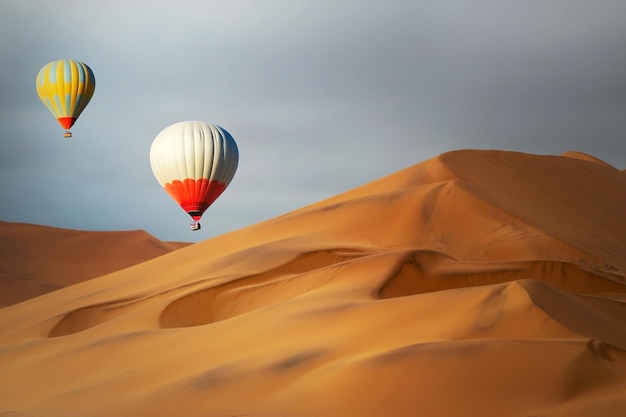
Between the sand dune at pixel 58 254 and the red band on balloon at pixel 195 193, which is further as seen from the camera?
the sand dune at pixel 58 254

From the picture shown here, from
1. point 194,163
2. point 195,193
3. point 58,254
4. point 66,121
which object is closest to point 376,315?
point 194,163

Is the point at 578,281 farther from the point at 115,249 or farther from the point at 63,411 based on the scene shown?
the point at 115,249

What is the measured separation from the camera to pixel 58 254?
5516 cm

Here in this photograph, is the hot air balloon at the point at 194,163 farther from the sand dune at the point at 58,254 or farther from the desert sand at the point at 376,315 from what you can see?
the sand dune at the point at 58,254

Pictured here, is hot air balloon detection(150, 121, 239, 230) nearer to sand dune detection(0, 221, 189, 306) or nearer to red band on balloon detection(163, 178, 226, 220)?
red band on balloon detection(163, 178, 226, 220)

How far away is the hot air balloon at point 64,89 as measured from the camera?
3866 cm

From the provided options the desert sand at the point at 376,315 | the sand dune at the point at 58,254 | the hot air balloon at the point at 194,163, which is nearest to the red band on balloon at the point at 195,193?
the hot air balloon at the point at 194,163

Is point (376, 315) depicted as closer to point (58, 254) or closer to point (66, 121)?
point (66, 121)

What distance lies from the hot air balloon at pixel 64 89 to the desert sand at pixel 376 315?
8.70 metres

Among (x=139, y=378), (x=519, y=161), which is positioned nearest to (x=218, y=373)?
(x=139, y=378)

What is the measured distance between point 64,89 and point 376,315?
85.0 ft

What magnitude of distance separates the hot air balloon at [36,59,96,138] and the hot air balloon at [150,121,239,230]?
24.5ft

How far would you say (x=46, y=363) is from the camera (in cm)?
1922

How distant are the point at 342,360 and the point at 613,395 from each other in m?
3.92
